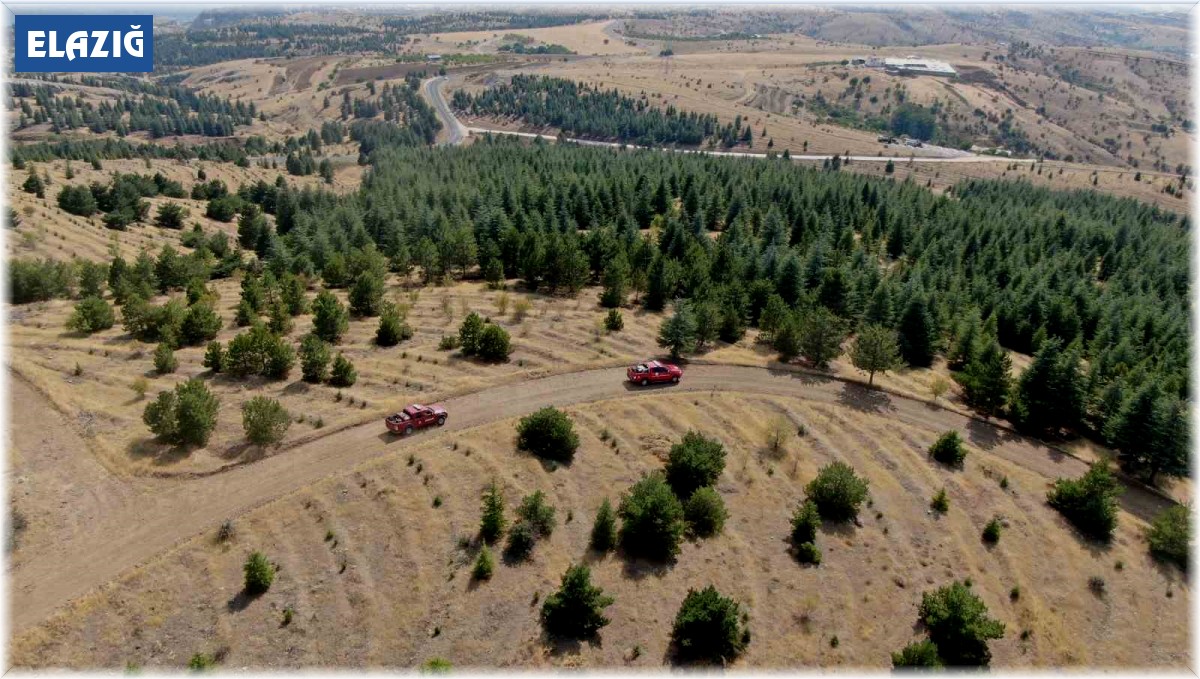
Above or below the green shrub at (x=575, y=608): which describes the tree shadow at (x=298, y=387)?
above

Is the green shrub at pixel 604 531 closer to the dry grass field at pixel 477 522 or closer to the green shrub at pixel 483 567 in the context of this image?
the dry grass field at pixel 477 522

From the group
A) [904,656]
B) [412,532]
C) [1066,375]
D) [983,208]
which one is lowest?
[904,656]

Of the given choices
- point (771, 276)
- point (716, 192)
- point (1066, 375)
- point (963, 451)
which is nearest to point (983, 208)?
point (716, 192)

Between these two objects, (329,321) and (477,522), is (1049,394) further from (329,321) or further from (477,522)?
(329,321)

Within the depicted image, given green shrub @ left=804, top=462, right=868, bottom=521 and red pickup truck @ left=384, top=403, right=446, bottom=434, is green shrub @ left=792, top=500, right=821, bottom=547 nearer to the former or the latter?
green shrub @ left=804, top=462, right=868, bottom=521

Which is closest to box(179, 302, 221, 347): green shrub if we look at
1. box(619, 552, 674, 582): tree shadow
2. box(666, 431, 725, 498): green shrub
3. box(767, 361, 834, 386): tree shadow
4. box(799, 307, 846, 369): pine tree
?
box(666, 431, 725, 498): green shrub

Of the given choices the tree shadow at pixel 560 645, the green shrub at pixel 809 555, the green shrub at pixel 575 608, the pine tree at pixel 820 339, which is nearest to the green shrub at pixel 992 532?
the green shrub at pixel 809 555

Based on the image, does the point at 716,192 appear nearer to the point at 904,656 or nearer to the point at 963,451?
the point at 963,451

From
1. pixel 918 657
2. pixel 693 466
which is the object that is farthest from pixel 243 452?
pixel 918 657
